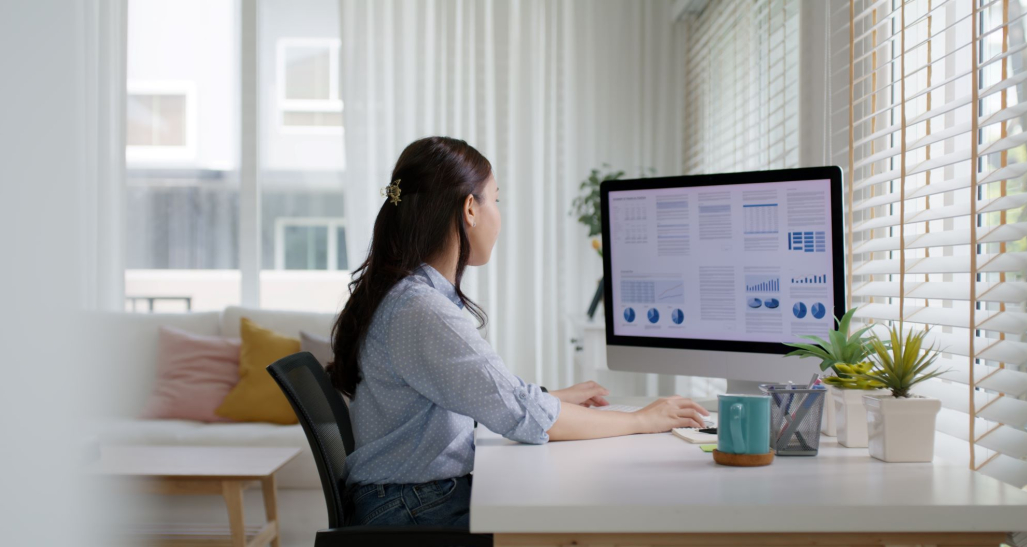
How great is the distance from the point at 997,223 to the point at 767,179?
15.4 inches

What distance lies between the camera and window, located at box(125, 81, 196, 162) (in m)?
3.89

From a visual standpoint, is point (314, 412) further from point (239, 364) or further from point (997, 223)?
point (239, 364)

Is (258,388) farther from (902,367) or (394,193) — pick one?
(902,367)

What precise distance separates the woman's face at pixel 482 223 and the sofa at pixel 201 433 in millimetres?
1652

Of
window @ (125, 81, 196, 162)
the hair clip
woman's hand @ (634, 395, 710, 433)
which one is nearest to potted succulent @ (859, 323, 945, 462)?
woman's hand @ (634, 395, 710, 433)

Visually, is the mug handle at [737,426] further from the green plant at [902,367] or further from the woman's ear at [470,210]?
the woman's ear at [470,210]

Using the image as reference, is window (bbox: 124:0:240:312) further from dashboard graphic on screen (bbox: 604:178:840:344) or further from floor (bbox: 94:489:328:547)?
dashboard graphic on screen (bbox: 604:178:840:344)

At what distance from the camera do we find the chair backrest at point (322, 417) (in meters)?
1.17

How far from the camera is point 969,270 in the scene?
1324 millimetres

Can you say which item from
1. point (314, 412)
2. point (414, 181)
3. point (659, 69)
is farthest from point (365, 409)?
point (659, 69)

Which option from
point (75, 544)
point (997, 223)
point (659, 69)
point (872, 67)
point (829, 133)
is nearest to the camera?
point (75, 544)

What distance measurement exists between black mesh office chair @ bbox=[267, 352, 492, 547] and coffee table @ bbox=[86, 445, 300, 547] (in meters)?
1.09

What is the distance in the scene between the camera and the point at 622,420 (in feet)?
4.28

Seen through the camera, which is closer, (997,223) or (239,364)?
(997,223)
